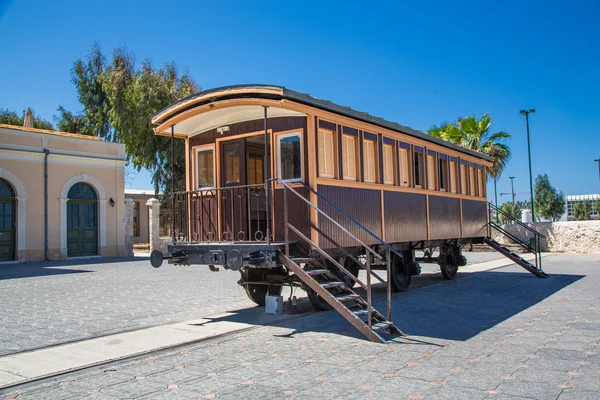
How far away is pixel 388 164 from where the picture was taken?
1129 centimetres

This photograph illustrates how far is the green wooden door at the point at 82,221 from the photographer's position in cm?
2184

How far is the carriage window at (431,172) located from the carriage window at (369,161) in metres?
3.08

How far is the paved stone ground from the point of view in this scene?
8109mm

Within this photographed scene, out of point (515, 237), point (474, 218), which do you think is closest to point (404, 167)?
point (474, 218)

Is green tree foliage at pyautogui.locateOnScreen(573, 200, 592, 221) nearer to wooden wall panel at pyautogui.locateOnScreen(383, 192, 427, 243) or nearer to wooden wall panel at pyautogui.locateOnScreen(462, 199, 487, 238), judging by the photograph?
wooden wall panel at pyautogui.locateOnScreen(462, 199, 487, 238)

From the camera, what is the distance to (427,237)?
1288cm

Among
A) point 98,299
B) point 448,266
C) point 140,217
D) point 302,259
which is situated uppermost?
point 140,217

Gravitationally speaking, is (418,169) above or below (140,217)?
above

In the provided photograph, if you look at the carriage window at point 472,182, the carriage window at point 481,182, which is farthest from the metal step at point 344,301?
the carriage window at point 481,182

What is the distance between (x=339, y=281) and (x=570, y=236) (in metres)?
20.6

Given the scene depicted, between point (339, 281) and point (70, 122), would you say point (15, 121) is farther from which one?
point (339, 281)

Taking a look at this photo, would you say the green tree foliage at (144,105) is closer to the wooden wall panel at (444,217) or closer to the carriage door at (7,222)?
the carriage door at (7,222)

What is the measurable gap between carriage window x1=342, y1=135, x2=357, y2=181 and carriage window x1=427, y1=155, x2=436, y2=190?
389 centimetres

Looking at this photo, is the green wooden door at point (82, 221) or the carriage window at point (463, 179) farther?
the green wooden door at point (82, 221)
